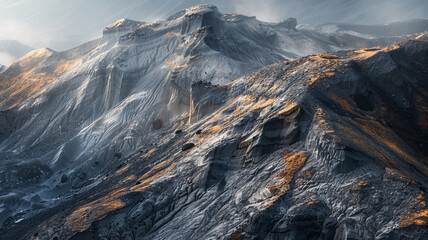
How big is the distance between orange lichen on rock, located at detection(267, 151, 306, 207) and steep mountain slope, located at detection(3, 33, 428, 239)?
82 millimetres

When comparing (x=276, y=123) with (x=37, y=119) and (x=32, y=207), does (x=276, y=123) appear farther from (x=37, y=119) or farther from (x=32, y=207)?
(x=37, y=119)

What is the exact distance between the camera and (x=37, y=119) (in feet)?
208

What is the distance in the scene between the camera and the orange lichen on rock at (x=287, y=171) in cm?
1709

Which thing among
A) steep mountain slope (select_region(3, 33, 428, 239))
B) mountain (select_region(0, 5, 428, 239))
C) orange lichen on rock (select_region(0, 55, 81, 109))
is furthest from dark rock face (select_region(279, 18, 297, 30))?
steep mountain slope (select_region(3, 33, 428, 239))

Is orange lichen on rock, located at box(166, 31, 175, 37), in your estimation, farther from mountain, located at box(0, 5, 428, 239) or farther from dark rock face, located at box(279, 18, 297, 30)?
dark rock face, located at box(279, 18, 297, 30)

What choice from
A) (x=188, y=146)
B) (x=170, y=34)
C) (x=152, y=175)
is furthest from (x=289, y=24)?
(x=152, y=175)

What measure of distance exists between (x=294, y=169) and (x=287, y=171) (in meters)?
0.46

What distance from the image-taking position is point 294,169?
18094 millimetres

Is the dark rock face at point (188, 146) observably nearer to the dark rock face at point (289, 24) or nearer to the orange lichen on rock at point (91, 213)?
the orange lichen on rock at point (91, 213)

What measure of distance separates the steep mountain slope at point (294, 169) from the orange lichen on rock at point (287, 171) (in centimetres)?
8

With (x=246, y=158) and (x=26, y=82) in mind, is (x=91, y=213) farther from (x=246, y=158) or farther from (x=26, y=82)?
(x=26, y=82)

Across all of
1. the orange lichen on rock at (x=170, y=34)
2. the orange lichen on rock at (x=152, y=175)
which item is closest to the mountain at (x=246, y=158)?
the orange lichen on rock at (x=152, y=175)

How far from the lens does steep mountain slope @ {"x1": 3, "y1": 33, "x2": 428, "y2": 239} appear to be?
14.8 m

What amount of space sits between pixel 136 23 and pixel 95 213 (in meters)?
73.2
